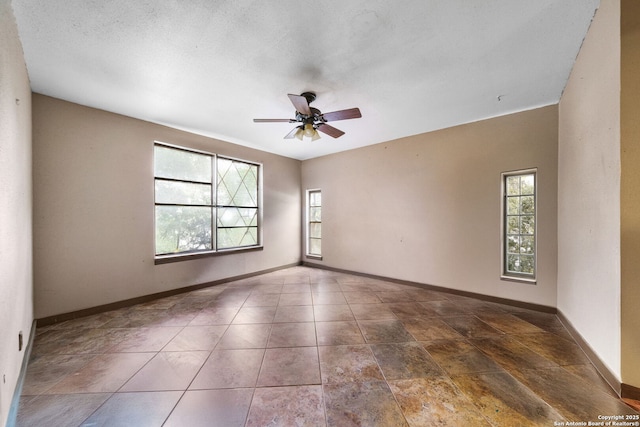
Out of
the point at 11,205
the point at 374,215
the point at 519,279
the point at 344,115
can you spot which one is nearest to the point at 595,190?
the point at 519,279

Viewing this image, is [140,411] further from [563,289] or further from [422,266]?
[563,289]

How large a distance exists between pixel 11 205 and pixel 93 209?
5.56ft

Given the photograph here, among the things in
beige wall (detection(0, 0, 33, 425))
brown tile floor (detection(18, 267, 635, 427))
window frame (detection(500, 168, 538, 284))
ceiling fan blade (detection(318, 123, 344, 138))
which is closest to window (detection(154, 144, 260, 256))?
brown tile floor (detection(18, 267, 635, 427))

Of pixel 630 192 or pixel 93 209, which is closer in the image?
pixel 630 192

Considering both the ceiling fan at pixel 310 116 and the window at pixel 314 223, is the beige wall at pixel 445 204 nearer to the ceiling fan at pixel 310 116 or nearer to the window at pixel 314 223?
the window at pixel 314 223

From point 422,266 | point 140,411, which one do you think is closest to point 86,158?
point 140,411

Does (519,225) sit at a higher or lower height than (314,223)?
higher

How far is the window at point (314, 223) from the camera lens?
6.05 m

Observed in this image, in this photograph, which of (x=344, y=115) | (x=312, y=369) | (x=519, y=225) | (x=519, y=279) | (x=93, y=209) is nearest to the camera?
(x=312, y=369)

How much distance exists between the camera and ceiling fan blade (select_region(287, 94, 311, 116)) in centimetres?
240

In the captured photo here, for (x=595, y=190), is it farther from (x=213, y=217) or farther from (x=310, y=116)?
(x=213, y=217)

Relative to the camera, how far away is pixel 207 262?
4.37m

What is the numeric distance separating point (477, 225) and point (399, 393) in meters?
2.99

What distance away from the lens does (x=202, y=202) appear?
436 cm
